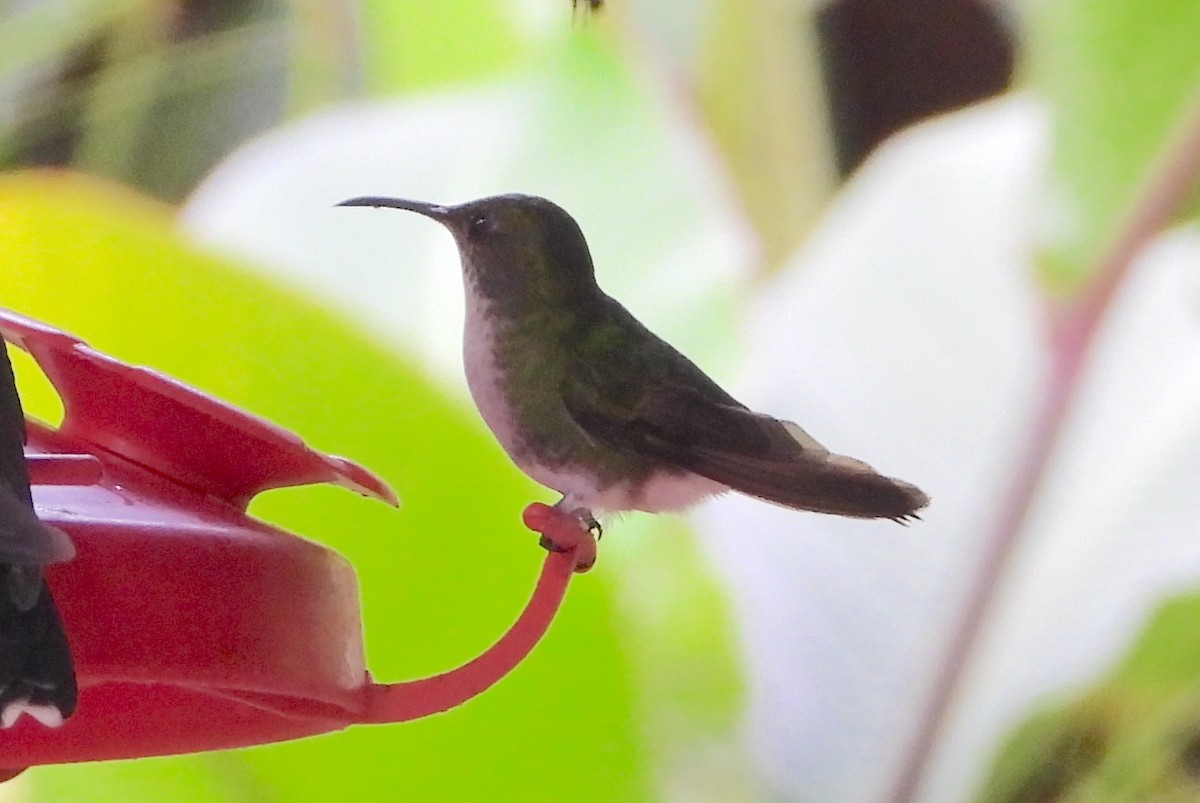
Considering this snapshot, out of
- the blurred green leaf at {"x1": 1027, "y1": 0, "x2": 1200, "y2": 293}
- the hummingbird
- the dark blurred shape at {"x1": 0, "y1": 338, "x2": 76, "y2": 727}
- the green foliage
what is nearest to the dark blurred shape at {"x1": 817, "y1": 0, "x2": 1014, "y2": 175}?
the blurred green leaf at {"x1": 1027, "y1": 0, "x2": 1200, "y2": 293}

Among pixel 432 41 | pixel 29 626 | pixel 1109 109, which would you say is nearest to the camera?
pixel 29 626

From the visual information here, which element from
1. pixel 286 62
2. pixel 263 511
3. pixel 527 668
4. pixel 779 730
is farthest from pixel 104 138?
pixel 779 730

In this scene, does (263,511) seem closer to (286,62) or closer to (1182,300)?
(286,62)

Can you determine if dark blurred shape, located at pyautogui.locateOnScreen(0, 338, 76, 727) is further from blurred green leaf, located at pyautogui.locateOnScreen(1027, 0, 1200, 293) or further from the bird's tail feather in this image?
blurred green leaf, located at pyautogui.locateOnScreen(1027, 0, 1200, 293)

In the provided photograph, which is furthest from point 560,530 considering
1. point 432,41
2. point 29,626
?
point 432,41

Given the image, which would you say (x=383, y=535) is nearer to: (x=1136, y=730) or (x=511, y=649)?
(x=511, y=649)
